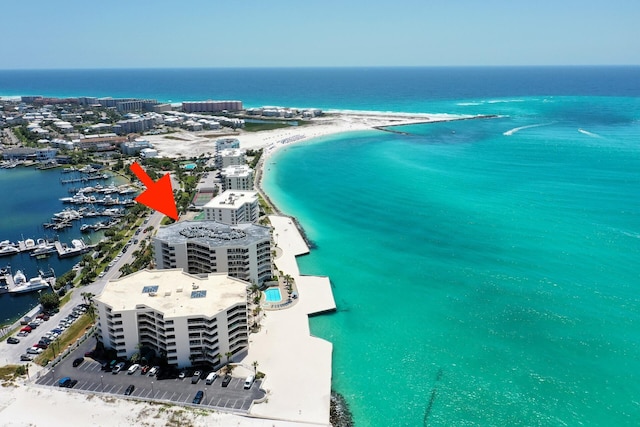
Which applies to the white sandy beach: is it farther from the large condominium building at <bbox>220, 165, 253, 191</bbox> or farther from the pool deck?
the pool deck

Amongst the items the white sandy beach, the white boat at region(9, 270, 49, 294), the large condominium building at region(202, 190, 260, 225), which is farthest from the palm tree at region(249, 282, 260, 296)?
the white sandy beach

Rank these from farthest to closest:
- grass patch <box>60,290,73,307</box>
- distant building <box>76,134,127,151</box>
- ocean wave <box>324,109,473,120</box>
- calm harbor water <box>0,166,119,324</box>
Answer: ocean wave <box>324,109,473,120</box> < distant building <box>76,134,127,151</box> < calm harbor water <box>0,166,119,324</box> < grass patch <box>60,290,73,307</box>

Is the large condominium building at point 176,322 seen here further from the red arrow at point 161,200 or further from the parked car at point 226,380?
the red arrow at point 161,200

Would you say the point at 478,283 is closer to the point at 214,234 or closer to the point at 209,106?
the point at 214,234

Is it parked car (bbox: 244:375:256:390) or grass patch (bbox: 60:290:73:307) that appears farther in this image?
grass patch (bbox: 60:290:73:307)

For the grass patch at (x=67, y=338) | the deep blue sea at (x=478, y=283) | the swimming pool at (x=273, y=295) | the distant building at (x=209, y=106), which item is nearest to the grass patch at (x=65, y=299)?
the grass patch at (x=67, y=338)

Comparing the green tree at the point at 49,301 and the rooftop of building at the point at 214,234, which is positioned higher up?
the rooftop of building at the point at 214,234

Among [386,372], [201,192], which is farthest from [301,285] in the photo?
[201,192]
